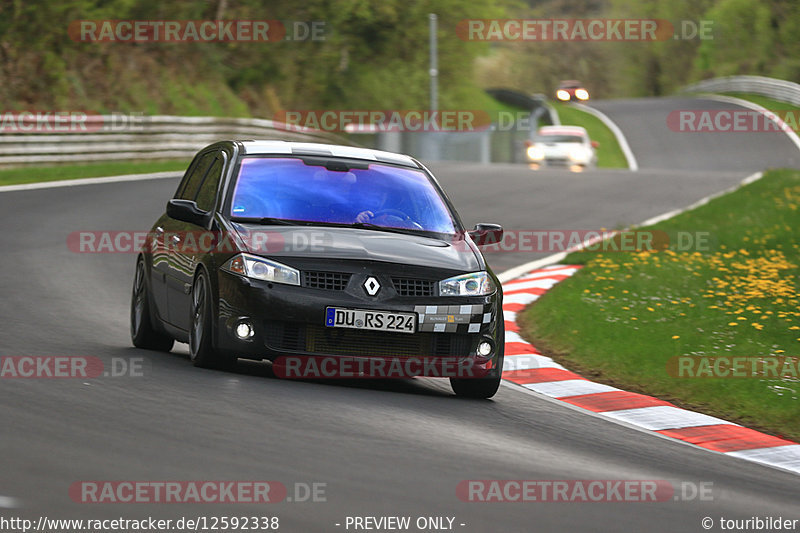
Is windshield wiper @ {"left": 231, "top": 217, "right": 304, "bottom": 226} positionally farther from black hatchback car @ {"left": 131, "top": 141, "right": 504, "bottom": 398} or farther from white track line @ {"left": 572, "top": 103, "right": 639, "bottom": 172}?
white track line @ {"left": 572, "top": 103, "right": 639, "bottom": 172}

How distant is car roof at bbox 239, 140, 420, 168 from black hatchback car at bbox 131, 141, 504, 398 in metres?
0.02

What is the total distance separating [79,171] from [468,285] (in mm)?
21720

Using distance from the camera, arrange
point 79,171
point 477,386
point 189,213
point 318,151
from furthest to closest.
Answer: point 79,171, point 318,151, point 189,213, point 477,386

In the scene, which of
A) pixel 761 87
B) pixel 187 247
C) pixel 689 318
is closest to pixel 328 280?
pixel 187 247

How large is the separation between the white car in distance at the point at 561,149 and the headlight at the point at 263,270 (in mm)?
37363

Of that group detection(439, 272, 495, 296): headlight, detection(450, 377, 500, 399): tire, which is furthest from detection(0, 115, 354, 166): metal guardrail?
detection(439, 272, 495, 296): headlight

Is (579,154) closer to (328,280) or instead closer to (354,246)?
(354,246)

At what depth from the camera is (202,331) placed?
28.5 ft

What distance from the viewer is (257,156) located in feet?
31.7

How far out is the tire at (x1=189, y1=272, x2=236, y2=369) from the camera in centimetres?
860

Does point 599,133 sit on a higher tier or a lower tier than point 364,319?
higher

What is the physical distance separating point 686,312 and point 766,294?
1232 millimetres

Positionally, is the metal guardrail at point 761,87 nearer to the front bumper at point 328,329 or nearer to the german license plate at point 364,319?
the front bumper at point 328,329

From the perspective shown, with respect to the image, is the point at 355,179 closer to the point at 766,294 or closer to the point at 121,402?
the point at 121,402
